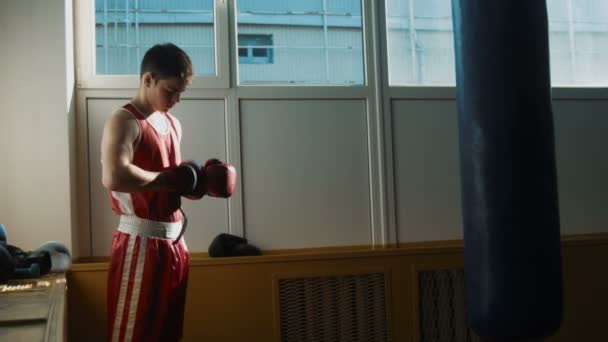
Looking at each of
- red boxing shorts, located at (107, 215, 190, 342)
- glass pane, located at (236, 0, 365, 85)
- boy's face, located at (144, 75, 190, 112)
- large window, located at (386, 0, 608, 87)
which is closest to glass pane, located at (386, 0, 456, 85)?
large window, located at (386, 0, 608, 87)

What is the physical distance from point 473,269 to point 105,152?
4.21 feet

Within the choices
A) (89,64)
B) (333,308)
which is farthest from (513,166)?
(89,64)

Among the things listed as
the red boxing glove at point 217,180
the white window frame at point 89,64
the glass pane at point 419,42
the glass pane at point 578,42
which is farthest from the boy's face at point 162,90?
the glass pane at point 578,42

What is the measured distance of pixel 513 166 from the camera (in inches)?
69.4

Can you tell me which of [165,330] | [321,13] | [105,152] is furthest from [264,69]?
[165,330]

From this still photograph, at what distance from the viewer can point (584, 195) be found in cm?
336

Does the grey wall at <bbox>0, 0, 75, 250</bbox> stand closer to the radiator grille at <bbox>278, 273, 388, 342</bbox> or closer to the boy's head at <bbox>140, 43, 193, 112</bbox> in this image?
the boy's head at <bbox>140, 43, 193, 112</bbox>

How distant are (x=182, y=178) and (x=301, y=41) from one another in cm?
164

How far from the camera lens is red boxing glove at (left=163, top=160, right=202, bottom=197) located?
1767 mm

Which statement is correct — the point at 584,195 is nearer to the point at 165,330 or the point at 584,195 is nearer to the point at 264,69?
the point at 264,69

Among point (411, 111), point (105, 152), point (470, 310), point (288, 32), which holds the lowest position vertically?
point (470, 310)

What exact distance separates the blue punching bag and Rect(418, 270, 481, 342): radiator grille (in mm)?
1214

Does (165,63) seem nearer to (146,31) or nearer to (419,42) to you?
(146,31)

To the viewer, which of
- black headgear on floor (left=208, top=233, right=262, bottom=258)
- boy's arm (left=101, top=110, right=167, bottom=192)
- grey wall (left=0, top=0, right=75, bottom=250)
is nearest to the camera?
boy's arm (left=101, top=110, right=167, bottom=192)
